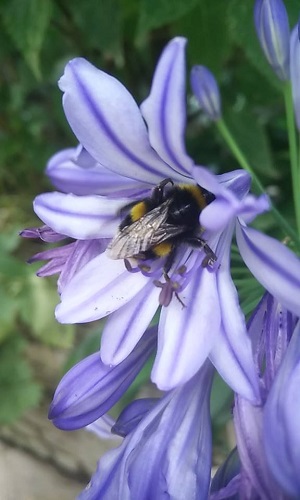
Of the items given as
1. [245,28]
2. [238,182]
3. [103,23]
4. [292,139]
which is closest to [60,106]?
[103,23]

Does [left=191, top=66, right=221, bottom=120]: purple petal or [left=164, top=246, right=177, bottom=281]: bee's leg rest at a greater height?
[left=191, top=66, right=221, bottom=120]: purple petal

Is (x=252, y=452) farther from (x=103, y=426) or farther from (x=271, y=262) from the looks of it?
(x=103, y=426)

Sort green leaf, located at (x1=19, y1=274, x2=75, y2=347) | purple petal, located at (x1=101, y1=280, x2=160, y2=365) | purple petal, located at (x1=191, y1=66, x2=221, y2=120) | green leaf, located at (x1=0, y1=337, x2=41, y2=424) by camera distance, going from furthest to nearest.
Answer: green leaf, located at (x1=0, y1=337, x2=41, y2=424) < green leaf, located at (x1=19, y1=274, x2=75, y2=347) < purple petal, located at (x1=191, y1=66, x2=221, y2=120) < purple petal, located at (x1=101, y1=280, x2=160, y2=365)

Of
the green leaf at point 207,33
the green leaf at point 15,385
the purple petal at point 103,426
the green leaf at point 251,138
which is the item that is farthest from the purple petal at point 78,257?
the green leaf at point 15,385

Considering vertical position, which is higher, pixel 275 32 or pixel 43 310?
pixel 275 32

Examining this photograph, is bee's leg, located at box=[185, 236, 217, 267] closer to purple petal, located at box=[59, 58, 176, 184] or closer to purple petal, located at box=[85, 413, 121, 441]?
purple petal, located at box=[59, 58, 176, 184]

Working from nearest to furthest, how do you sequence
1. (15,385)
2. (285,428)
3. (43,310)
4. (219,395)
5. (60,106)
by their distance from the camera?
(285,428)
(219,395)
(60,106)
(43,310)
(15,385)

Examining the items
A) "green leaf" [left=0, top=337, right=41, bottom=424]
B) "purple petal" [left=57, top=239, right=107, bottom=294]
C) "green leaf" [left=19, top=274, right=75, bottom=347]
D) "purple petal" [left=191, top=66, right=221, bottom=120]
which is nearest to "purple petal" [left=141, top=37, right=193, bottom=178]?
"purple petal" [left=57, top=239, right=107, bottom=294]

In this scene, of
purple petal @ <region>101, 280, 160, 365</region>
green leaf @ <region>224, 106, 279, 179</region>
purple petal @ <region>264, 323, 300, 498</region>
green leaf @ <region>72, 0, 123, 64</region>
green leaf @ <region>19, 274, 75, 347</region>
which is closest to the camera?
purple petal @ <region>264, 323, 300, 498</region>
